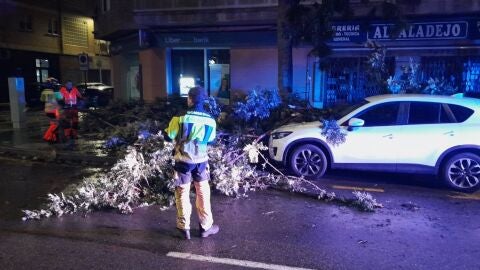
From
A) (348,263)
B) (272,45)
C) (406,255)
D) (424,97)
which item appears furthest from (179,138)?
(272,45)

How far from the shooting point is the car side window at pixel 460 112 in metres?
7.79

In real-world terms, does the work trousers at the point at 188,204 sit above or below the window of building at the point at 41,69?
below

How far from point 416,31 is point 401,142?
7.37 meters

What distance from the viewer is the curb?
387 inches

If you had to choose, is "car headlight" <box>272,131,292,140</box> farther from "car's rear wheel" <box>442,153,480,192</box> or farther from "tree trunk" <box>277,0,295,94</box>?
"tree trunk" <box>277,0,295,94</box>

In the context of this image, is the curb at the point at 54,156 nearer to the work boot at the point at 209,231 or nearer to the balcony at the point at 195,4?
the work boot at the point at 209,231

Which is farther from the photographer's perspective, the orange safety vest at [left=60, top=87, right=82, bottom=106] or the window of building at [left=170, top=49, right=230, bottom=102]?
the window of building at [left=170, top=49, right=230, bottom=102]

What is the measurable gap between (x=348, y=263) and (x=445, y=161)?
12.9 feet

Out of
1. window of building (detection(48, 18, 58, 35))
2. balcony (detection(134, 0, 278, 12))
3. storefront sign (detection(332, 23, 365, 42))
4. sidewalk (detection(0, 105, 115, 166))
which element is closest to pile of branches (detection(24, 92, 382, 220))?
sidewalk (detection(0, 105, 115, 166))

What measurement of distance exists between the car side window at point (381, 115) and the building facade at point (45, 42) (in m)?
25.2

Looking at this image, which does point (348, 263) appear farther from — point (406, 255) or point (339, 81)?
point (339, 81)

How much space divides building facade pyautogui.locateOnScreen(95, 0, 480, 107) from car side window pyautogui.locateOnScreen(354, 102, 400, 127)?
4.48m

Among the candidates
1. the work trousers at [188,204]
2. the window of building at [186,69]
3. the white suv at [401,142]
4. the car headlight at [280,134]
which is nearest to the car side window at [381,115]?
the white suv at [401,142]

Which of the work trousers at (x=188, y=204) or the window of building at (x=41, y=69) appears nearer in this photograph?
the work trousers at (x=188, y=204)
